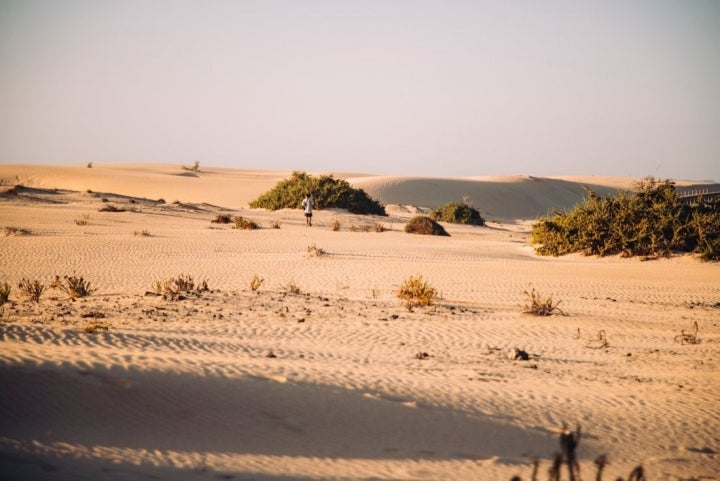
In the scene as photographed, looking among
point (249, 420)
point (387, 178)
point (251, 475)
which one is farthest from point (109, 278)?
point (387, 178)

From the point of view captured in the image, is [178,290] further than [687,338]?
Yes

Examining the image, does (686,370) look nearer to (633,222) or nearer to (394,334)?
(394,334)

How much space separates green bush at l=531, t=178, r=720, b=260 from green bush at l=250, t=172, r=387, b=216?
54.8 ft

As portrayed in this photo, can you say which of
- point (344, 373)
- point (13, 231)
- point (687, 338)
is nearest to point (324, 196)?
point (13, 231)

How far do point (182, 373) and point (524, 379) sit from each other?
364 cm

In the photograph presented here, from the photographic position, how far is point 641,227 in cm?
2206

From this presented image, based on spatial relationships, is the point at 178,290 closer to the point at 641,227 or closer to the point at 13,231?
the point at 13,231

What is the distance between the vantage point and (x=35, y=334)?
8023mm

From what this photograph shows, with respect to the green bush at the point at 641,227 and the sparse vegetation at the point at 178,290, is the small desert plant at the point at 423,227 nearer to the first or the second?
the green bush at the point at 641,227

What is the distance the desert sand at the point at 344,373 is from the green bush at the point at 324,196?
2065 cm

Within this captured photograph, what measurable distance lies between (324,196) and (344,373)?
3232cm

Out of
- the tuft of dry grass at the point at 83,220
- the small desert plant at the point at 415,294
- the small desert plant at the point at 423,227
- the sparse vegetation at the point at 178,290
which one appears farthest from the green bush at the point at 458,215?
the sparse vegetation at the point at 178,290

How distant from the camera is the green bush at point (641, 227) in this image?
21.5 m

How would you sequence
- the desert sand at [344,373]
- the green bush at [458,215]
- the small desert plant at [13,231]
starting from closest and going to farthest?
the desert sand at [344,373] < the small desert plant at [13,231] < the green bush at [458,215]
